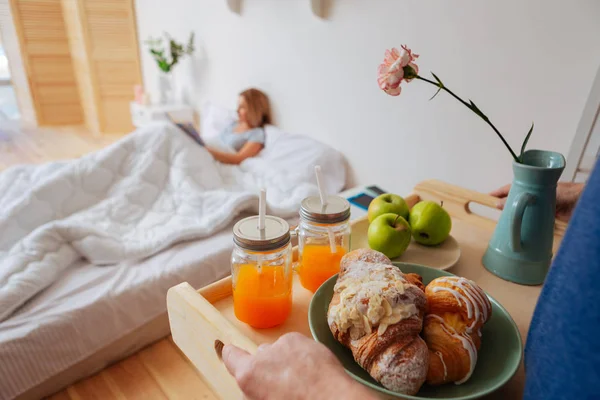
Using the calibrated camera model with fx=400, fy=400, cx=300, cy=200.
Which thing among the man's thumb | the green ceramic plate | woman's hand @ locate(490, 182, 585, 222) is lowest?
the green ceramic plate

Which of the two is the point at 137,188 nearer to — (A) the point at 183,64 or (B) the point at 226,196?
(B) the point at 226,196

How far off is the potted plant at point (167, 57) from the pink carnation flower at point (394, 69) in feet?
8.06

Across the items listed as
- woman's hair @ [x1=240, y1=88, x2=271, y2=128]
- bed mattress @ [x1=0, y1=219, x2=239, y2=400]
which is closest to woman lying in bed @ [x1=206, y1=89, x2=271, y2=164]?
woman's hair @ [x1=240, y1=88, x2=271, y2=128]

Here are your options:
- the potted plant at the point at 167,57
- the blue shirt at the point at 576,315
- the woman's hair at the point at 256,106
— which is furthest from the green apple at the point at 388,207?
the potted plant at the point at 167,57

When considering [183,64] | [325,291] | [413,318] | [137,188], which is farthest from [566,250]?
[183,64]

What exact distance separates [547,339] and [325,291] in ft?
1.09

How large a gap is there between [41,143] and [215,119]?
200 cm

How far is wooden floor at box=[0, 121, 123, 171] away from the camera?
3293mm

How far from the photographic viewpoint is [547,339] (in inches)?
13.1

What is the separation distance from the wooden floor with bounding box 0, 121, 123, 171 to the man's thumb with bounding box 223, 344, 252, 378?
3370 mm

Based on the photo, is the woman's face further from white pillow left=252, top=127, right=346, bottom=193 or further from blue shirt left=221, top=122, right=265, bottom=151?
white pillow left=252, top=127, right=346, bottom=193

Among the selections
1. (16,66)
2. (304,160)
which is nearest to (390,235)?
(304,160)

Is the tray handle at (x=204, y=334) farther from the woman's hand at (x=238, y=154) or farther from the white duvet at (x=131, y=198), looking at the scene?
the woman's hand at (x=238, y=154)

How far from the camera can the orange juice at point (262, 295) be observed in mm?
593
